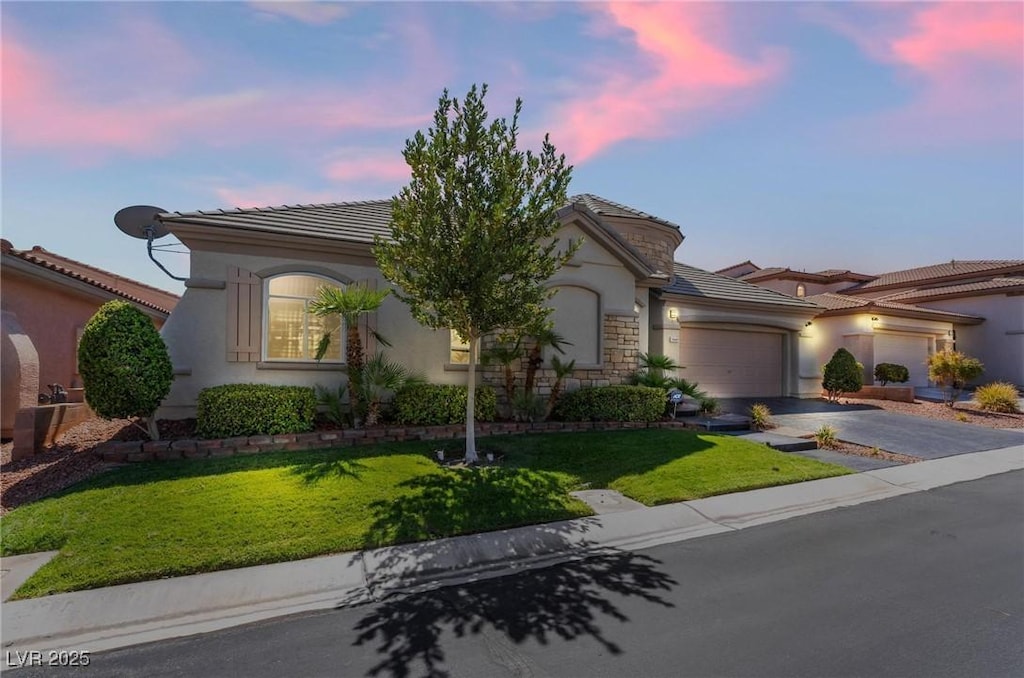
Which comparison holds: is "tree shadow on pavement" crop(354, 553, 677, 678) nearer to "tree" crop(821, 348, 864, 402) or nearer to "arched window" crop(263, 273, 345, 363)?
"arched window" crop(263, 273, 345, 363)

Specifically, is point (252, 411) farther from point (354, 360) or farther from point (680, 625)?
point (680, 625)

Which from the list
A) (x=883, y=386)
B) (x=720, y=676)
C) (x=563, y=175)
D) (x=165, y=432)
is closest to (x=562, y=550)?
(x=720, y=676)

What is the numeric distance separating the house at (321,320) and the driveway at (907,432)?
13.4 feet

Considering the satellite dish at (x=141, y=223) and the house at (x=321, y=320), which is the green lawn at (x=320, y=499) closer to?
the house at (x=321, y=320)

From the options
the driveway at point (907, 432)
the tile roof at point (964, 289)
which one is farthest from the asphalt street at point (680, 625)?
the tile roof at point (964, 289)

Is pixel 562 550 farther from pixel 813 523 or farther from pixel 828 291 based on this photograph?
pixel 828 291

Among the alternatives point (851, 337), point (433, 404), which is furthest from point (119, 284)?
point (851, 337)

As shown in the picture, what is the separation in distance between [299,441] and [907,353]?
987 inches

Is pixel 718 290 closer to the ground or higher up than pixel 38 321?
higher up

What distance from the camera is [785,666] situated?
11.9 ft

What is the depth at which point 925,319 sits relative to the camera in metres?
22.3

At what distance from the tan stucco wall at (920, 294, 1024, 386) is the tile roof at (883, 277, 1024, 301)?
51 centimetres

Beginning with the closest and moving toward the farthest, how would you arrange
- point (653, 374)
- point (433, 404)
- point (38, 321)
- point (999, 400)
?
point (433, 404), point (38, 321), point (653, 374), point (999, 400)

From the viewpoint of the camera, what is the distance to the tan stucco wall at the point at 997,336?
22.7m
